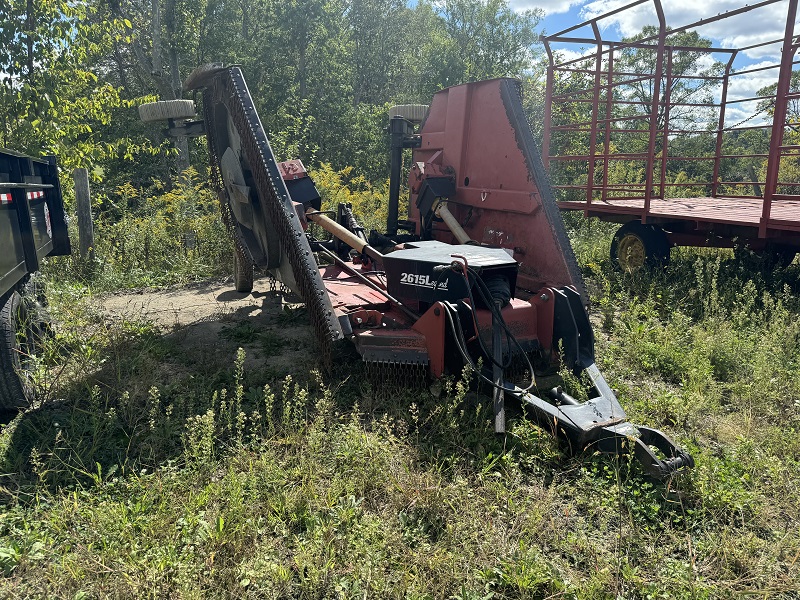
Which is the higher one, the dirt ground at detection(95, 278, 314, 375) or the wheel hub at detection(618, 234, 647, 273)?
the wheel hub at detection(618, 234, 647, 273)

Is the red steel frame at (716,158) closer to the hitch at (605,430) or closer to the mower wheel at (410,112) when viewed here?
the mower wheel at (410,112)

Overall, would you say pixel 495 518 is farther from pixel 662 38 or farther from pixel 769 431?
pixel 662 38

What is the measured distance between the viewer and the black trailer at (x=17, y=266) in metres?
3.24

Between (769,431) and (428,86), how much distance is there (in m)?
21.1

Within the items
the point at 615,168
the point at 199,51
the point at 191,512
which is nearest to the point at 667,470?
the point at 191,512

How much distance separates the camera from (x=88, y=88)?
794 centimetres

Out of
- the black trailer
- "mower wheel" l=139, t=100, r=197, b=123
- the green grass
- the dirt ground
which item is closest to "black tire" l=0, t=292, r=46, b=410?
the black trailer

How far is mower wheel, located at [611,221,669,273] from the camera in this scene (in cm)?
708

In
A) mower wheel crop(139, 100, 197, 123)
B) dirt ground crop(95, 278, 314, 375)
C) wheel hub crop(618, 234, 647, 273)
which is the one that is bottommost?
dirt ground crop(95, 278, 314, 375)

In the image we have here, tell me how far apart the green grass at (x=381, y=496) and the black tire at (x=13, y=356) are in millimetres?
136

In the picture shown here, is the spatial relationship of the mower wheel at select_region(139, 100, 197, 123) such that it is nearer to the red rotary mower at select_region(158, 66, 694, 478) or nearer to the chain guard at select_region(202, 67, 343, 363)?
the red rotary mower at select_region(158, 66, 694, 478)

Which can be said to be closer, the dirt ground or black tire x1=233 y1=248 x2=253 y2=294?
the dirt ground

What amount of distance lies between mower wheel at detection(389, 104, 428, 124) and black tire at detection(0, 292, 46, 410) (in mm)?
3731

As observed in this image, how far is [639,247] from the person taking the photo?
7.26 m
